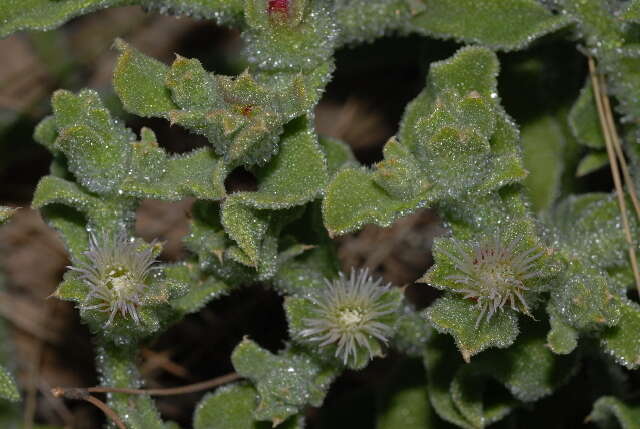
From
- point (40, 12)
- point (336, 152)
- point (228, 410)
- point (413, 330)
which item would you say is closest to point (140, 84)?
point (40, 12)

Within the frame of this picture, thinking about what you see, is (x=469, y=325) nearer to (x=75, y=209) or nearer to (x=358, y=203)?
(x=358, y=203)

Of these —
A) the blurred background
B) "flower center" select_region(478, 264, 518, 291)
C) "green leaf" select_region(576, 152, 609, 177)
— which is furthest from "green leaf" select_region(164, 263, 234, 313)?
"green leaf" select_region(576, 152, 609, 177)

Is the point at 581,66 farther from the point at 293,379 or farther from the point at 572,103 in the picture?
the point at 293,379

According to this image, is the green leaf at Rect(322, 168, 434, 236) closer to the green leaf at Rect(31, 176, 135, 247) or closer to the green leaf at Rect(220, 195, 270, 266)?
the green leaf at Rect(220, 195, 270, 266)

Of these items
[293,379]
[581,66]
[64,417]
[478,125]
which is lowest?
[64,417]

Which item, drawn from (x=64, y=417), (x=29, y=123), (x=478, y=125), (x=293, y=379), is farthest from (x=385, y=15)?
(x=64, y=417)

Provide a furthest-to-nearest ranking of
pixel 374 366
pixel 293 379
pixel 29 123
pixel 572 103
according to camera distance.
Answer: pixel 29 123, pixel 374 366, pixel 572 103, pixel 293 379
